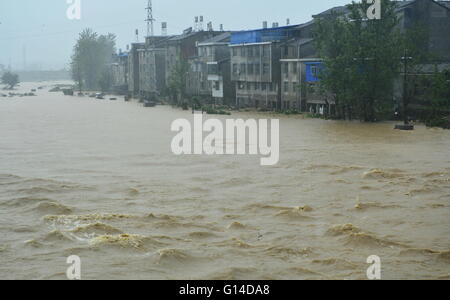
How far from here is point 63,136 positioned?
36.8 metres

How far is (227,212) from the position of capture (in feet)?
55.1

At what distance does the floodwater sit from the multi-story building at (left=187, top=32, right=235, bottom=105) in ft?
101

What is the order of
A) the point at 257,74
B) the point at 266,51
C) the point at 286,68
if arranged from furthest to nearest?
the point at 257,74, the point at 266,51, the point at 286,68

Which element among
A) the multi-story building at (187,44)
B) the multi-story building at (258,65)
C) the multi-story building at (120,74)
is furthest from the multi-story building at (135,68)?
the multi-story building at (258,65)

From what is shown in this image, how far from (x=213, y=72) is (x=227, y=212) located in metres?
46.2

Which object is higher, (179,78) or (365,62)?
(365,62)

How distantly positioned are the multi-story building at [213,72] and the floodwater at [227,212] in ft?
101

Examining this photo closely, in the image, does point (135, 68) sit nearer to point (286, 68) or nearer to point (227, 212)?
point (286, 68)

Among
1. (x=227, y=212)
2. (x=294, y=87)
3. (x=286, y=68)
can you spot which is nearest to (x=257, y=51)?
(x=286, y=68)

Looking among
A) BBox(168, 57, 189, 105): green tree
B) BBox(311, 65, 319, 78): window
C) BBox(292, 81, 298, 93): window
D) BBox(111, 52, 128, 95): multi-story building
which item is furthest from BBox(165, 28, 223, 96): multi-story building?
BBox(311, 65, 319, 78): window

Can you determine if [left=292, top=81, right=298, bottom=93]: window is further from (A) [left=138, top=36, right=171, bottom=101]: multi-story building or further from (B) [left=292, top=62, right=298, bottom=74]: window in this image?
(A) [left=138, top=36, right=171, bottom=101]: multi-story building

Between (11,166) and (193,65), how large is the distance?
42768 mm

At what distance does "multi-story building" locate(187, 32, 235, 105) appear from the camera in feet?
200

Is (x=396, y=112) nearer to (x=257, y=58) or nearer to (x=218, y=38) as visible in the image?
(x=257, y=58)
